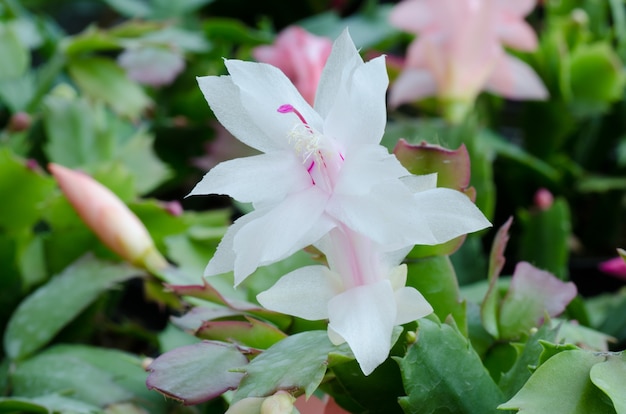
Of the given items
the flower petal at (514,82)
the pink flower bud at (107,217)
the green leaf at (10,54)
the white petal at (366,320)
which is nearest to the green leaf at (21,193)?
the pink flower bud at (107,217)

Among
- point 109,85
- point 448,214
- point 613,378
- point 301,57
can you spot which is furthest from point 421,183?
point 109,85

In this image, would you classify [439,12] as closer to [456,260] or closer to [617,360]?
[456,260]

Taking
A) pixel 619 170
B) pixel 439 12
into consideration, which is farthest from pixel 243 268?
pixel 619 170

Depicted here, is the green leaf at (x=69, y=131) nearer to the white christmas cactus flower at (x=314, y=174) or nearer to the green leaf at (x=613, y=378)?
the white christmas cactus flower at (x=314, y=174)

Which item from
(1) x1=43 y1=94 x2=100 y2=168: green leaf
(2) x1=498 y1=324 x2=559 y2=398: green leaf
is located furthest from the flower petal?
(2) x1=498 y1=324 x2=559 y2=398: green leaf

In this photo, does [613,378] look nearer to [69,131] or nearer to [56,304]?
[56,304]
